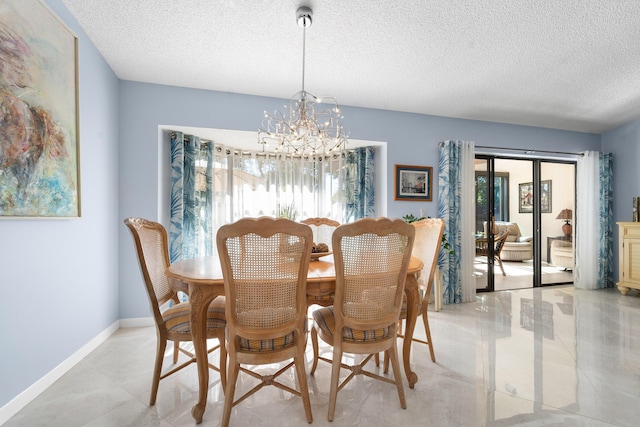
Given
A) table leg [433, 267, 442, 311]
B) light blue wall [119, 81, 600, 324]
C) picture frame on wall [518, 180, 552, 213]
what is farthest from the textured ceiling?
table leg [433, 267, 442, 311]

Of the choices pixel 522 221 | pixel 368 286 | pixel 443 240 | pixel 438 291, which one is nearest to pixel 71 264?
pixel 368 286

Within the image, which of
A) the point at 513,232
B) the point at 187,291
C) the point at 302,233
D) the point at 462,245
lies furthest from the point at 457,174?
the point at 187,291

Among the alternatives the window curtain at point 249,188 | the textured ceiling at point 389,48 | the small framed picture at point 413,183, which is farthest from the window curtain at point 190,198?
the small framed picture at point 413,183

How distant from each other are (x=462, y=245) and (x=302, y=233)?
10.7ft

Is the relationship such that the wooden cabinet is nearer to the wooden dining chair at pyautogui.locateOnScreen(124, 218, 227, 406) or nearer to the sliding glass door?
the sliding glass door

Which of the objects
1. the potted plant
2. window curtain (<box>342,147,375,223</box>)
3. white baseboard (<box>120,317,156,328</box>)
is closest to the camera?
white baseboard (<box>120,317,156,328</box>)

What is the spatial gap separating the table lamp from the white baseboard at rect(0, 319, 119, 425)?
6.53 m

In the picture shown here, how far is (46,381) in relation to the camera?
186 centimetres

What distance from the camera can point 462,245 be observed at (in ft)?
12.9

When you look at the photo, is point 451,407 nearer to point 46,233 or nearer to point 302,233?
point 302,233

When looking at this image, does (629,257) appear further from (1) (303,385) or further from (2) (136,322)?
(2) (136,322)

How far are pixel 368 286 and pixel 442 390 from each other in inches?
38.9

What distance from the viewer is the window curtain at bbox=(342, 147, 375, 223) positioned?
3.95 meters

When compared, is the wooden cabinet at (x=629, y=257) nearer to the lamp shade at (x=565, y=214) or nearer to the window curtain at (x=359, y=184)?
the lamp shade at (x=565, y=214)
